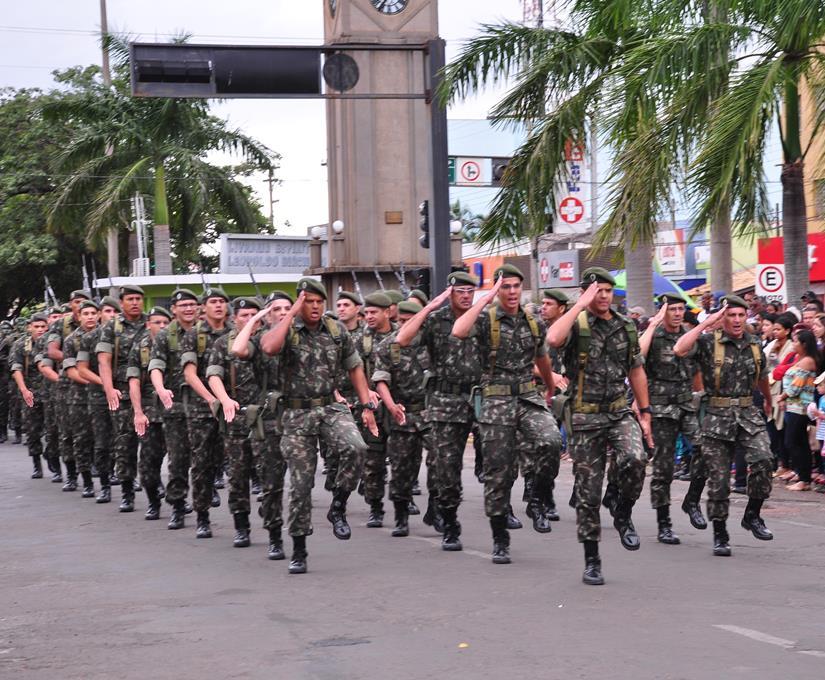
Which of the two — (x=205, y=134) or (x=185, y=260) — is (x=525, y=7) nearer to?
(x=205, y=134)

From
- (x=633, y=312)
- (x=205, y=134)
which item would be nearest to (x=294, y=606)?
(x=633, y=312)

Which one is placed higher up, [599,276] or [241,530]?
[599,276]

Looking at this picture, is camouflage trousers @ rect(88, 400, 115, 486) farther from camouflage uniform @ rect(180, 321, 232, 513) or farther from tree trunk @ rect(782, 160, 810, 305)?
tree trunk @ rect(782, 160, 810, 305)

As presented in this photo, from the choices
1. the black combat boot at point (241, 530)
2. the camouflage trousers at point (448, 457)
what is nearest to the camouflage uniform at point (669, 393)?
the camouflage trousers at point (448, 457)

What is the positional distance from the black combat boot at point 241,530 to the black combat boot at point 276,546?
0.70 metres

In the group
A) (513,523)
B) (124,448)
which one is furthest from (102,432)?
(513,523)

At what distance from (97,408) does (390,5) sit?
21.4 m

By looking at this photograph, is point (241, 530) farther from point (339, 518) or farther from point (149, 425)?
point (149, 425)

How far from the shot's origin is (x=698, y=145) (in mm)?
15727

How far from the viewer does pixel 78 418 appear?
1462 cm

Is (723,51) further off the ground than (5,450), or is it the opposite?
(723,51)

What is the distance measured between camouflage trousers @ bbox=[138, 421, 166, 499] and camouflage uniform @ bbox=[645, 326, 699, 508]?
4.59m

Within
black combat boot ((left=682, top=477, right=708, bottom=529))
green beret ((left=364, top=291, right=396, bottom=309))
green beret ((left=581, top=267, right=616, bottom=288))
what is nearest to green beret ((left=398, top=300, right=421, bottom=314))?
green beret ((left=364, top=291, right=396, bottom=309))

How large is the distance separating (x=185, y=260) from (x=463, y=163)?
2207 cm
